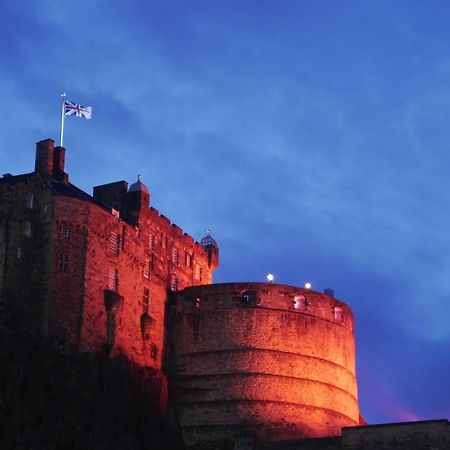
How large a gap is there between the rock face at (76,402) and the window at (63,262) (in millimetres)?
A: 5660

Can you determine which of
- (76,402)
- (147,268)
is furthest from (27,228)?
(76,402)

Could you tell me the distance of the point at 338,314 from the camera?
80562 millimetres

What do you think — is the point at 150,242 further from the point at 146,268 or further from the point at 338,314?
the point at 338,314

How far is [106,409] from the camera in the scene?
2542 inches

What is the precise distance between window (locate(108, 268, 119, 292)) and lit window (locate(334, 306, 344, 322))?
60.0 feet

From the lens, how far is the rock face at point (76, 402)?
5759cm

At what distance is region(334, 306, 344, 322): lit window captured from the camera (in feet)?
263

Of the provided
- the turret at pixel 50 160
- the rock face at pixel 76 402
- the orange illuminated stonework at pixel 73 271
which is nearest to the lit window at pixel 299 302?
the orange illuminated stonework at pixel 73 271

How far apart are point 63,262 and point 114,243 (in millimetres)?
5529

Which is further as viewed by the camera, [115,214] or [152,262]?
[152,262]

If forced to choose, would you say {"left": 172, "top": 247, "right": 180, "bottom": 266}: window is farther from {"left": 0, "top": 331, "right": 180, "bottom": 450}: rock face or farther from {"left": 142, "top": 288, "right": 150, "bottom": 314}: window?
{"left": 0, "top": 331, "right": 180, "bottom": 450}: rock face

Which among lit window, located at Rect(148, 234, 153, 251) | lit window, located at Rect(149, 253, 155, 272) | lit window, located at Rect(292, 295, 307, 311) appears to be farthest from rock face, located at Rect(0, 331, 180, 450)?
lit window, located at Rect(292, 295, 307, 311)

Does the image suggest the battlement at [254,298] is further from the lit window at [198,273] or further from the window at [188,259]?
the lit window at [198,273]

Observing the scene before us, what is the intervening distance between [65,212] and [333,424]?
2513 centimetres
